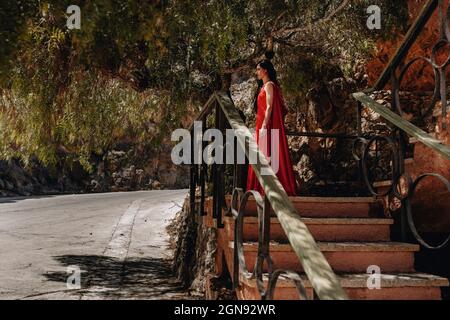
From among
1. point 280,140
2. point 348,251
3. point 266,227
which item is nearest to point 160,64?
point 280,140

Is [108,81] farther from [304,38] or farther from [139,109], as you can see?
[304,38]

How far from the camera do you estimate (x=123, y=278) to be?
7.09 metres

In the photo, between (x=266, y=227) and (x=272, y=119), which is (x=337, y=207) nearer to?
(x=272, y=119)

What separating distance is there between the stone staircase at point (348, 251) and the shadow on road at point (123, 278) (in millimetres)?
1689

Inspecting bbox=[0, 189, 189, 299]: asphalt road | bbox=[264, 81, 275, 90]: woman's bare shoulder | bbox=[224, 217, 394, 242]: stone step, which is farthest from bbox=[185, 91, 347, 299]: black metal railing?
bbox=[0, 189, 189, 299]: asphalt road

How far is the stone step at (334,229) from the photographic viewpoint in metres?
4.39

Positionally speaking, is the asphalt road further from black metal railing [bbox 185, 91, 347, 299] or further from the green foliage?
black metal railing [bbox 185, 91, 347, 299]

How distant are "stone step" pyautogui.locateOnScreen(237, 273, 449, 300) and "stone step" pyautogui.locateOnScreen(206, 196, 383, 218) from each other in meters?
1.16

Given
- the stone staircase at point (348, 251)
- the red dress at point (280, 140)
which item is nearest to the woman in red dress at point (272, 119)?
the red dress at point (280, 140)

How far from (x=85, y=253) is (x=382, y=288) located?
20.3 feet

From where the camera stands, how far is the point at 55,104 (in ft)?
23.9

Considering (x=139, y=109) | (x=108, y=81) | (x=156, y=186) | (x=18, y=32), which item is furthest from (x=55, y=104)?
(x=156, y=186)

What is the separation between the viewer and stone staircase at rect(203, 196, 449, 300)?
3646 mm

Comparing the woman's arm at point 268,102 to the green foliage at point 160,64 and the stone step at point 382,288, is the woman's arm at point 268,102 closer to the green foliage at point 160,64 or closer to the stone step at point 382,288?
the green foliage at point 160,64
